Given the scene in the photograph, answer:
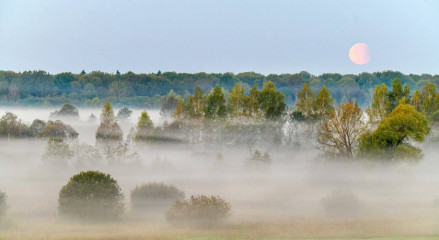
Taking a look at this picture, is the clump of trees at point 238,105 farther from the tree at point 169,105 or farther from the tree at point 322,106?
the tree at point 169,105

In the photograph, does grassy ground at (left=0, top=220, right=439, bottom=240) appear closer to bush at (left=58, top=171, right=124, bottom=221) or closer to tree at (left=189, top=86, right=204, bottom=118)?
bush at (left=58, top=171, right=124, bottom=221)

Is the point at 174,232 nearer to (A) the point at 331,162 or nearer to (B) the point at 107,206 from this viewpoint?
(B) the point at 107,206

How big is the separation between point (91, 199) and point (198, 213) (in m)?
9.96

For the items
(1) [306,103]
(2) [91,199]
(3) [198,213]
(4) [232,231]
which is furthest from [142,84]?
(4) [232,231]

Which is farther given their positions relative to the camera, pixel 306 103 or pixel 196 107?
pixel 196 107

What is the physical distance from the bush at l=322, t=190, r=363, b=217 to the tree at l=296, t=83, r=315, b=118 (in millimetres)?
24855

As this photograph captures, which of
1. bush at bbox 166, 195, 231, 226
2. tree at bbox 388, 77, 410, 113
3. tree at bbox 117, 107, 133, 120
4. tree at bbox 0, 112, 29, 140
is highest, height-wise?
tree at bbox 388, 77, 410, 113

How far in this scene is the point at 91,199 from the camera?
56688mm

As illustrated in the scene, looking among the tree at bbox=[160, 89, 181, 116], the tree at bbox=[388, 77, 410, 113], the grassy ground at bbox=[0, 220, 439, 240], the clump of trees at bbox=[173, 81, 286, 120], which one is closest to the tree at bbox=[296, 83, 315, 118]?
the clump of trees at bbox=[173, 81, 286, 120]

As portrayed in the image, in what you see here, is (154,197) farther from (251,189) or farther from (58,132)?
(58,132)

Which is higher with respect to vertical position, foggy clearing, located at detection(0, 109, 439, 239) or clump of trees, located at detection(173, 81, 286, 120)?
clump of trees, located at detection(173, 81, 286, 120)

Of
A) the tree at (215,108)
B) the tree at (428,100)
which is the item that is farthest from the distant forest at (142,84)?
the tree at (428,100)

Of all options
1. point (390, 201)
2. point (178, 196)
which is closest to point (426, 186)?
point (390, 201)

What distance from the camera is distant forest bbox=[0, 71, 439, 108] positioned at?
143875 mm
